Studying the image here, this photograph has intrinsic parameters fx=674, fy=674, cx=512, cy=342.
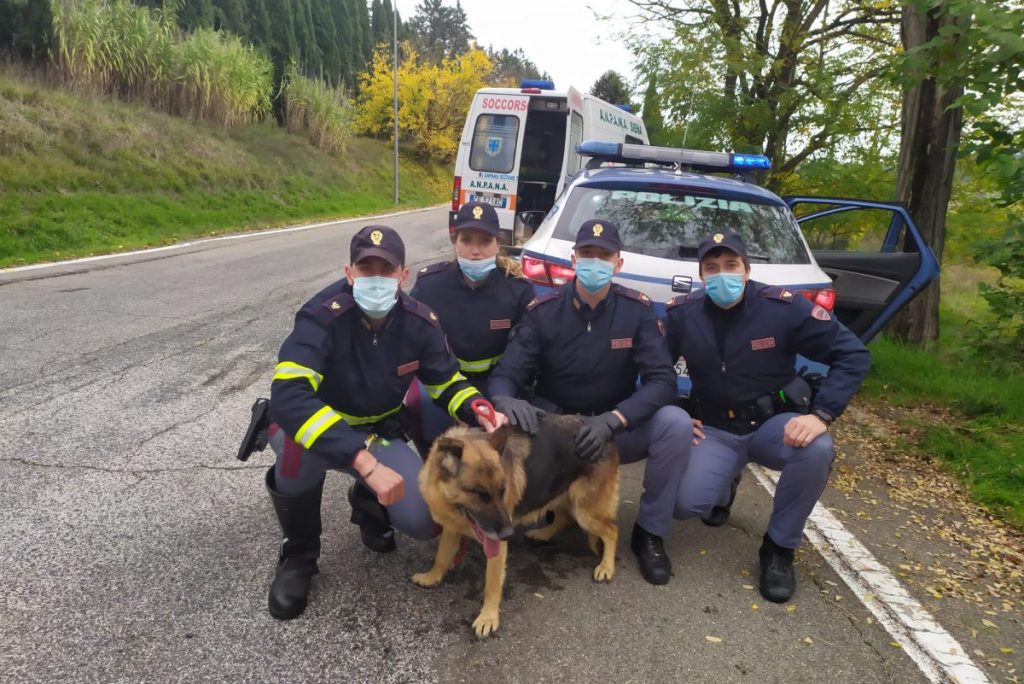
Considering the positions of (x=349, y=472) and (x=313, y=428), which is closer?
(x=313, y=428)

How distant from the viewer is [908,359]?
6.62 metres

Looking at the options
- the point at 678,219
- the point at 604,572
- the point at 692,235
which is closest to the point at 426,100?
the point at 678,219

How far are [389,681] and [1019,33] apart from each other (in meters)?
5.20

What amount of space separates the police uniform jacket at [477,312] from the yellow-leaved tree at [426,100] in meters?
41.5

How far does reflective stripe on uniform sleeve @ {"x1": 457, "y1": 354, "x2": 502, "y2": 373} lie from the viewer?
3.75 meters

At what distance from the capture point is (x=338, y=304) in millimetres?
2879

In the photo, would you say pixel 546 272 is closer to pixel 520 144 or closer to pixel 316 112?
pixel 520 144

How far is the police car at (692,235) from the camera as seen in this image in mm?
4027

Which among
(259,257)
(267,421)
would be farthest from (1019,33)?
(259,257)

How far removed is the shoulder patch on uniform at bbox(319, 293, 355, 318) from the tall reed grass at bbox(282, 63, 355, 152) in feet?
96.6

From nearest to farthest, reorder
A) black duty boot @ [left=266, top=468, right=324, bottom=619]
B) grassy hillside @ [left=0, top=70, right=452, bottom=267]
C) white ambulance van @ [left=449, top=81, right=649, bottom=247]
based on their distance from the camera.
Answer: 1. black duty boot @ [left=266, top=468, right=324, bottom=619]
2. white ambulance van @ [left=449, top=81, right=649, bottom=247]
3. grassy hillside @ [left=0, top=70, right=452, bottom=267]

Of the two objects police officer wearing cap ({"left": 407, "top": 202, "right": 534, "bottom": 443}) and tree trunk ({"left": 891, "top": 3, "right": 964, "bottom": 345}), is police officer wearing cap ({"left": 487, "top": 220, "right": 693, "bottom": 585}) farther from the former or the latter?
tree trunk ({"left": 891, "top": 3, "right": 964, "bottom": 345})

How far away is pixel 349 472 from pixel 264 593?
1.92ft

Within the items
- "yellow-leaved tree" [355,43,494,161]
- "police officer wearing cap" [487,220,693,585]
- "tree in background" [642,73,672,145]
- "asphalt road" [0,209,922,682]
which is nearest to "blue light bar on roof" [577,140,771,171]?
"police officer wearing cap" [487,220,693,585]
